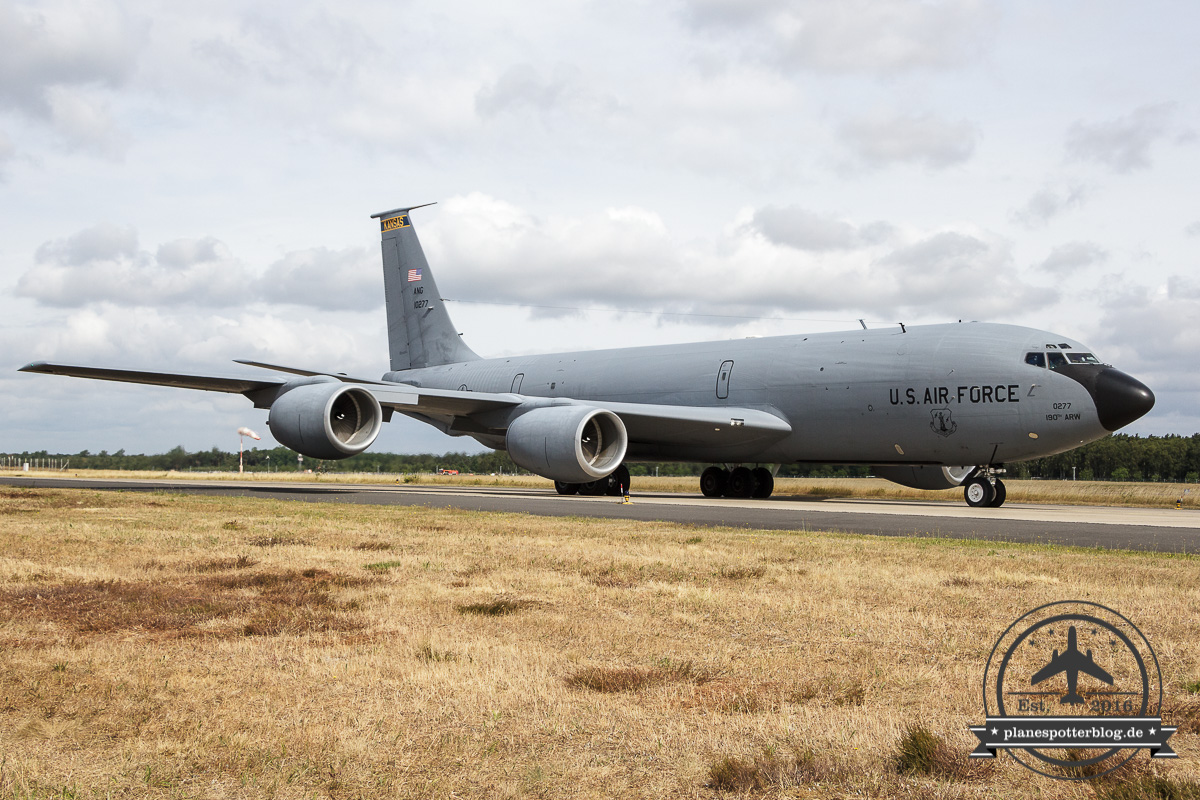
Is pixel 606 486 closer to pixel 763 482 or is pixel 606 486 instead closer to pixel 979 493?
Answer: pixel 763 482

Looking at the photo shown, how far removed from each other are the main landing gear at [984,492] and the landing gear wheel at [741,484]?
5.89 meters

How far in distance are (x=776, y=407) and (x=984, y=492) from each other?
475cm

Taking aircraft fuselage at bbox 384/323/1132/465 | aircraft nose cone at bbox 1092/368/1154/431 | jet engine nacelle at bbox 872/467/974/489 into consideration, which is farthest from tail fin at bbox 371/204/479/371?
aircraft nose cone at bbox 1092/368/1154/431

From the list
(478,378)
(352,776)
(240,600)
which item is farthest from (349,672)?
(478,378)

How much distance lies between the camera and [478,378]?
95.9ft

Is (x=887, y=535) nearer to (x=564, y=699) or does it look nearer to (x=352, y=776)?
(x=564, y=699)

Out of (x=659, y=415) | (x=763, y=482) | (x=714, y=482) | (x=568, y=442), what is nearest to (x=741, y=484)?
(x=763, y=482)

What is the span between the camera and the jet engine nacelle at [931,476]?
22.8m

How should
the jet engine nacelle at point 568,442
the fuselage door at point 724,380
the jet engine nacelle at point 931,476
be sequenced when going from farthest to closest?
the fuselage door at point 724,380 < the jet engine nacelle at point 931,476 < the jet engine nacelle at point 568,442

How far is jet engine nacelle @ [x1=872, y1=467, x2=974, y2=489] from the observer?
22.8 metres
